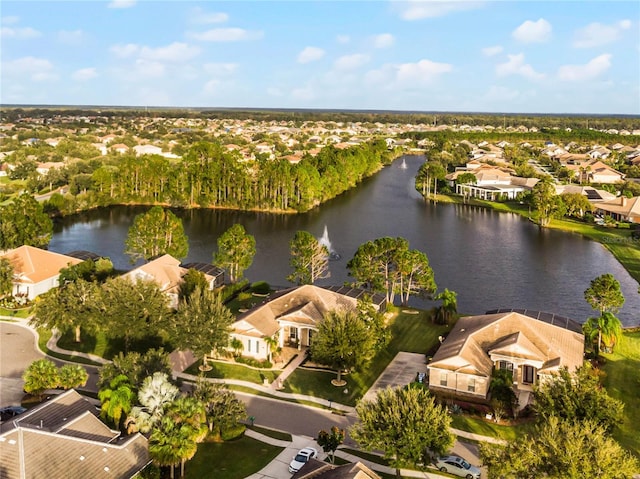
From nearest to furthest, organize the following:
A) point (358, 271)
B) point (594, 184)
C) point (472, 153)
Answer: point (358, 271) → point (594, 184) → point (472, 153)

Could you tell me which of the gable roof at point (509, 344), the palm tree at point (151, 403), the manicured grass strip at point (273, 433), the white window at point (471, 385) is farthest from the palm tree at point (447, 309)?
the palm tree at point (151, 403)

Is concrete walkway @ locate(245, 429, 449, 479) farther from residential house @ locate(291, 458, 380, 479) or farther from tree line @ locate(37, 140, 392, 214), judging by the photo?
tree line @ locate(37, 140, 392, 214)

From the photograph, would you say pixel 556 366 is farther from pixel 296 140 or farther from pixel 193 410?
pixel 296 140

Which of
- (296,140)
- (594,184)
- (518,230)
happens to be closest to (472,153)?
(594,184)

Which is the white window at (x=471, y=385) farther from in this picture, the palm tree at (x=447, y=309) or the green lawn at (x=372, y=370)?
the palm tree at (x=447, y=309)

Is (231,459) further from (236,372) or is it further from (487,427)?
(487,427)

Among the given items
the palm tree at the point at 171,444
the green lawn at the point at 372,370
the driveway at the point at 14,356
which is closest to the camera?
the palm tree at the point at 171,444

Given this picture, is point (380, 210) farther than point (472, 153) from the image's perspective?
No
